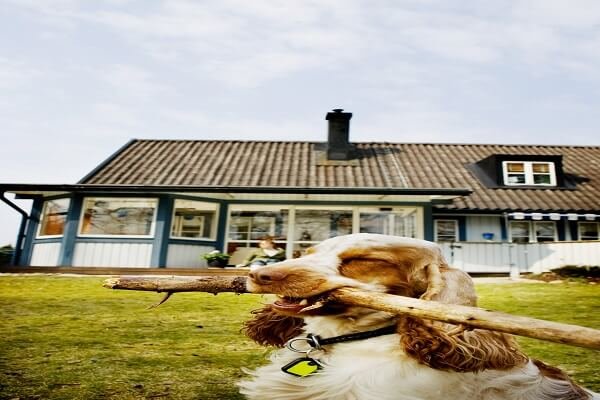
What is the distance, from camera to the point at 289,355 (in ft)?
6.64

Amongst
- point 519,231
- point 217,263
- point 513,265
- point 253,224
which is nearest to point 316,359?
point 217,263

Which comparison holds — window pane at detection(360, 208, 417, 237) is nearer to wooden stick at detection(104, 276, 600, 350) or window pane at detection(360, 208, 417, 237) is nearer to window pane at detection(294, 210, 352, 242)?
window pane at detection(294, 210, 352, 242)

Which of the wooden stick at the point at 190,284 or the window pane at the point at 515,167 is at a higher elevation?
the window pane at the point at 515,167

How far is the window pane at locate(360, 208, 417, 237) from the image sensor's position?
13250 mm

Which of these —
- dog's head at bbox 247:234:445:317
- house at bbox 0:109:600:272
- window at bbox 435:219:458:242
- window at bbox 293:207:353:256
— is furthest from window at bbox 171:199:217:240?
dog's head at bbox 247:234:445:317

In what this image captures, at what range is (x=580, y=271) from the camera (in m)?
11.3

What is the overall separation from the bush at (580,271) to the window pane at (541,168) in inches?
211

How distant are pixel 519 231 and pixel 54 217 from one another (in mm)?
16673

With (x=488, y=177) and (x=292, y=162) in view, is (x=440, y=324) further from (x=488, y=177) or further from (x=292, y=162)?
(x=488, y=177)

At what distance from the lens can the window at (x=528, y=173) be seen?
15.4 m

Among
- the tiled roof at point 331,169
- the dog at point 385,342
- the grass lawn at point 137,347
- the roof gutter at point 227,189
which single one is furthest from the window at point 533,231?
the dog at point 385,342

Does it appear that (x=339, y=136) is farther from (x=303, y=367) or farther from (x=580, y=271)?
(x=303, y=367)

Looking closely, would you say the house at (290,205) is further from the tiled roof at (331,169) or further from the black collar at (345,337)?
the black collar at (345,337)

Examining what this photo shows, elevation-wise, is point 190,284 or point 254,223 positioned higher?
point 254,223
